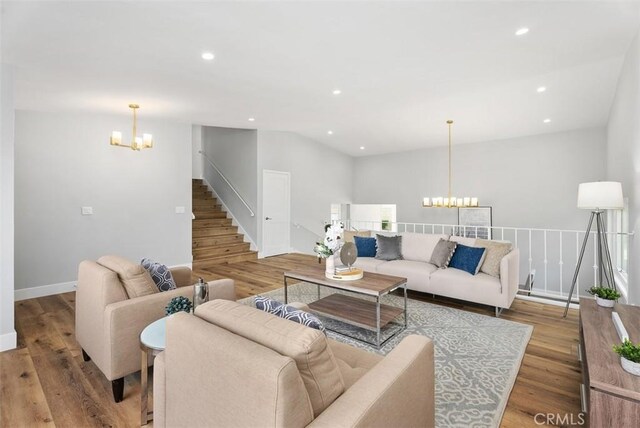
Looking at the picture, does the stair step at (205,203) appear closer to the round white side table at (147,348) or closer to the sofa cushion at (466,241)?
the sofa cushion at (466,241)

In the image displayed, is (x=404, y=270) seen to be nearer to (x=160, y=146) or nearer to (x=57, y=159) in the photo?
(x=160, y=146)

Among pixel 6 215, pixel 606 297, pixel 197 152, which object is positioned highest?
pixel 197 152

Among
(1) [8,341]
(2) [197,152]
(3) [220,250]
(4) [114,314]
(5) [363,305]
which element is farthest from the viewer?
(2) [197,152]

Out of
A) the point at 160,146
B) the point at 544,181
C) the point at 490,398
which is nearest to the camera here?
the point at 490,398

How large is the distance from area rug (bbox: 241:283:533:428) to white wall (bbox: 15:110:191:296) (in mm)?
2596

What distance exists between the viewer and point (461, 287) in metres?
3.70

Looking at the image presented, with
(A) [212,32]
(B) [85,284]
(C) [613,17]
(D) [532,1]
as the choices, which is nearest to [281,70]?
(A) [212,32]

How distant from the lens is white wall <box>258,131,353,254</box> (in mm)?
7141

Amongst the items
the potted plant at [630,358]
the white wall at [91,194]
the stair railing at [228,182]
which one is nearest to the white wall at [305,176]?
the stair railing at [228,182]

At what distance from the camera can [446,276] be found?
3.81 m

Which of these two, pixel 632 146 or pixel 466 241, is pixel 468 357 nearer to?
pixel 466 241

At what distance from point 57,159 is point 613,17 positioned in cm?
647

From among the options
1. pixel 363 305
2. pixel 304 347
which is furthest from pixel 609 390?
pixel 363 305

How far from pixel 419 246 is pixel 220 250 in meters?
4.07
